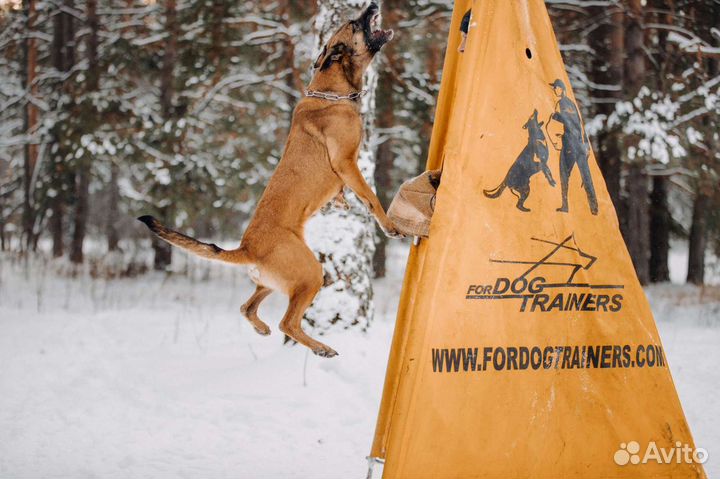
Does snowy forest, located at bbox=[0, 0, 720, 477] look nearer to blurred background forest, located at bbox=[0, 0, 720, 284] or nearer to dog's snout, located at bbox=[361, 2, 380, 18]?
blurred background forest, located at bbox=[0, 0, 720, 284]

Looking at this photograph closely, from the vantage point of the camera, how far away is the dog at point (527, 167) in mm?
2795

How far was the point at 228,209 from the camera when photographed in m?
14.7

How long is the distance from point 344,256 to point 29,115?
1486 centimetres

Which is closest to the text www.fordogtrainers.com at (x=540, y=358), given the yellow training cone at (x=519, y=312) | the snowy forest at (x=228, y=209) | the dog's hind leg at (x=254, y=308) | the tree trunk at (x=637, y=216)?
the yellow training cone at (x=519, y=312)

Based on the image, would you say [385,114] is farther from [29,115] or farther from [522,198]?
[29,115]

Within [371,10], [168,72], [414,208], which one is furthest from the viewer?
[168,72]

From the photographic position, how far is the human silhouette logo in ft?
9.05

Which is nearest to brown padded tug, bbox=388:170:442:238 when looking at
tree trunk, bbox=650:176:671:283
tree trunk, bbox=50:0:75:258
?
→ tree trunk, bbox=50:0:75:258

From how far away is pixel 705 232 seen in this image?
15.2m

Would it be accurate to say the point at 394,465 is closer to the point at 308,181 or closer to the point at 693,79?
the point at 308,181

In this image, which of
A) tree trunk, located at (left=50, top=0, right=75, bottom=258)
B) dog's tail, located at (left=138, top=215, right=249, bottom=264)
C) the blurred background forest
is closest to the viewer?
dog's tail, located at (left=138, top=215, right=249, bottom=264)

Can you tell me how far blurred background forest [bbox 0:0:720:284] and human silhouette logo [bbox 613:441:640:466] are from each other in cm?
762

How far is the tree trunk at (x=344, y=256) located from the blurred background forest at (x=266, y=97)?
4.72 meters

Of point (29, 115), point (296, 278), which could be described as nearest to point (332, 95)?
point (296, 278)
